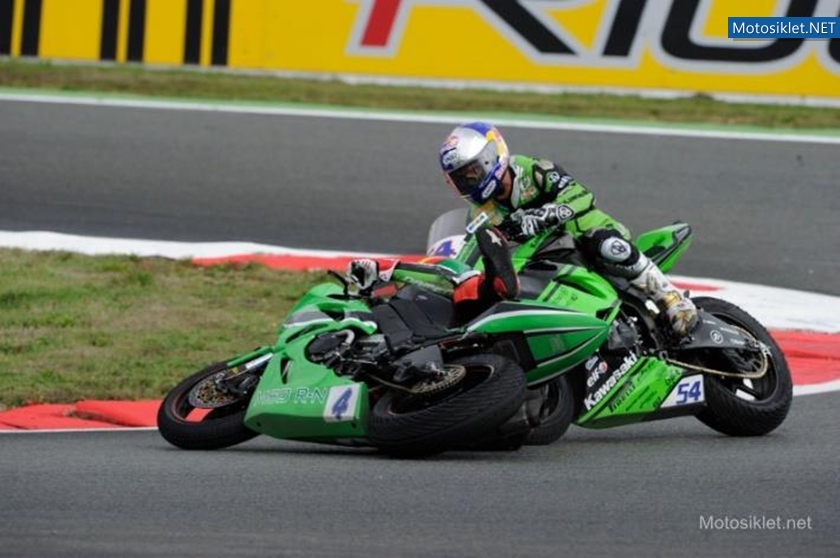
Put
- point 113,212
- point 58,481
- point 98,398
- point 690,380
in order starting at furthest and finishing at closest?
point 113,212, point 98,398, point 690,380, point 58,481

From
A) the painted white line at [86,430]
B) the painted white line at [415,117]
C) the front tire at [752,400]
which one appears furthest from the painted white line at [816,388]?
the painted white line at [415,117]

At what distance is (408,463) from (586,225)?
1521mm

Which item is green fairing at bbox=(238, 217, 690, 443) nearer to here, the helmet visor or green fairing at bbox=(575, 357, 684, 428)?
green fairing at bbox=(575, 357, 684, 428)

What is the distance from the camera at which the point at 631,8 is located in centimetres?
1614

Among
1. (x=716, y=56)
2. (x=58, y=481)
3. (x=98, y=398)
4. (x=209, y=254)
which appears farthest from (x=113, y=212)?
(x=58, y=481)

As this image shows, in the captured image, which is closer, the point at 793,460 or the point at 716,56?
the point at 793,460

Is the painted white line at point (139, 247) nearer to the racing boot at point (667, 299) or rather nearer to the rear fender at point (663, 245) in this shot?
the rear fender at point (663, 245)

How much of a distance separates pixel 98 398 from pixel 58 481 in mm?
2412

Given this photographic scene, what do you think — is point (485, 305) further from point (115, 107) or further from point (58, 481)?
point (115, 107)

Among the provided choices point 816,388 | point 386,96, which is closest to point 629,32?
point 386,96

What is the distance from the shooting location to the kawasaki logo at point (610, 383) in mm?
7523

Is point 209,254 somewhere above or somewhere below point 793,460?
below

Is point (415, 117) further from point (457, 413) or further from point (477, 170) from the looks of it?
point (457, 413)

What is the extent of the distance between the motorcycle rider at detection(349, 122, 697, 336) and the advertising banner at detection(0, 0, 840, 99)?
8495mm
